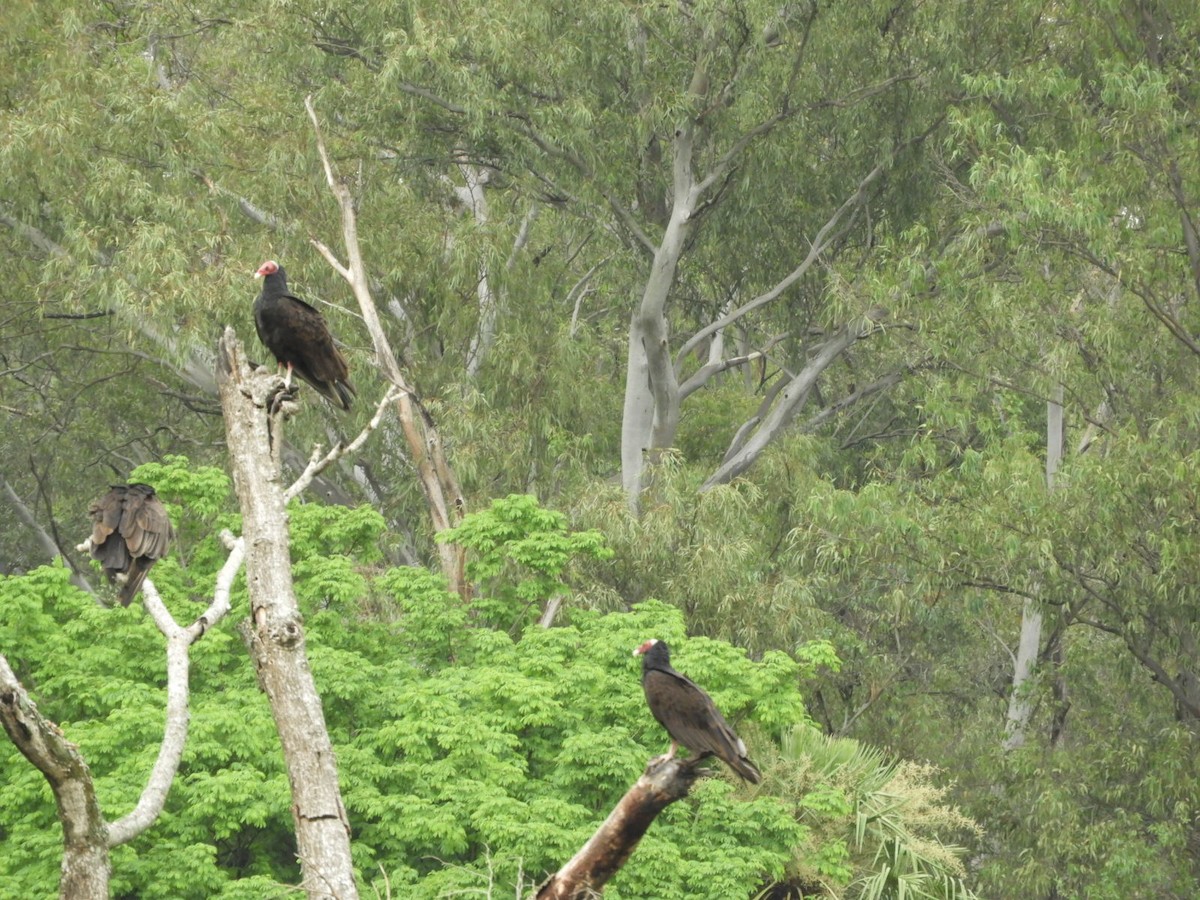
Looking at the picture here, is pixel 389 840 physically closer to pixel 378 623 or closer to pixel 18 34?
pixel 378 623

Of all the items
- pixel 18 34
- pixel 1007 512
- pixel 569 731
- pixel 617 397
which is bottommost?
pixel 569 731

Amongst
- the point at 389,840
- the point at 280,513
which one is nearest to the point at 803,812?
the point at 389,840

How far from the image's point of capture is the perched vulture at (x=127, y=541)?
7215 millimetres

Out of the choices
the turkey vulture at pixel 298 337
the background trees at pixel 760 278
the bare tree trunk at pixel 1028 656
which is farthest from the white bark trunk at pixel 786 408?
the turkey vulture at pixel 298 337

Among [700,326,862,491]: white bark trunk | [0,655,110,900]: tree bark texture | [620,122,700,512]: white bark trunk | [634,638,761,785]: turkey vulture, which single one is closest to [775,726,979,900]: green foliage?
[634,638,761,785]: turkey vulture

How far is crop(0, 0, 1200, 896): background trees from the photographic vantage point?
51.0ft

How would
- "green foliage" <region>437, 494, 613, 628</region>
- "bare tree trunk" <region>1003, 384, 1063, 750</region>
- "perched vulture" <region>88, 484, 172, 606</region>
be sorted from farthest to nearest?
"bare tree trunk" <region>1003, 384, 1063, 750</region> < "green foliage" <region>437, 494, 613, 628</region> < "perched vulture" <region>88, 484, 172, 606</region>

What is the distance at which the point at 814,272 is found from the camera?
18969 millimetres

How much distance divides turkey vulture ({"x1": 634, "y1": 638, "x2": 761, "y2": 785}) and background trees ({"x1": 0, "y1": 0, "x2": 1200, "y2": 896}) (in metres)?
5.38

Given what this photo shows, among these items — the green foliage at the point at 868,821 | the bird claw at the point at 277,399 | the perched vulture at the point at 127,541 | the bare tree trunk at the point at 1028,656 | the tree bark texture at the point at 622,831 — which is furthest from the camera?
the bare tree trunk at the point at 1028,656

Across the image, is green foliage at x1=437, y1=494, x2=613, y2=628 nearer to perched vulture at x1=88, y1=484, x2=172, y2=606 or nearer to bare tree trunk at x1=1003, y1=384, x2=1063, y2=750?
perched vulture at x1=88, y1=484, x2=172, y2=606

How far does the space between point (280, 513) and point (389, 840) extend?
4.48 m

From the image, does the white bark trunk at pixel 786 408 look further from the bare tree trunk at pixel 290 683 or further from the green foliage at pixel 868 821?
the bare tree trunk at pixel 290 683

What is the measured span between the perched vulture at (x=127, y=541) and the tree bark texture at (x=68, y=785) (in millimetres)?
1131
